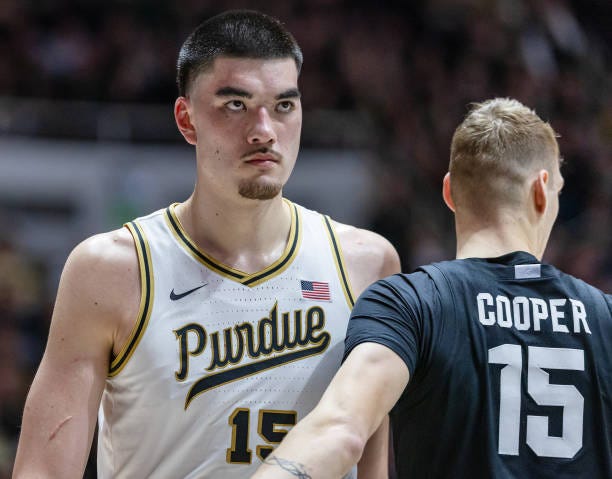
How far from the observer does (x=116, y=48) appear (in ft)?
37.0

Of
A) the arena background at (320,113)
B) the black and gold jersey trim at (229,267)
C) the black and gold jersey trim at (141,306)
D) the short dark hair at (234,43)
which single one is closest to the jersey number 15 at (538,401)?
the black and gold jersey trim at (229,267)

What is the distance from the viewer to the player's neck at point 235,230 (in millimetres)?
3344

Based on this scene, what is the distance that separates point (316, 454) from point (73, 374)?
103cm

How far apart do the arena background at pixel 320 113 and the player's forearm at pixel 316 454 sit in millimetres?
6686

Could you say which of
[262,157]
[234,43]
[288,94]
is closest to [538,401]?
[262,157]

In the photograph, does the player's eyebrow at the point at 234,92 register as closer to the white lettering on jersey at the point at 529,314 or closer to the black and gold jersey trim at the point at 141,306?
the black and gold jersey trim at the point at 141,306

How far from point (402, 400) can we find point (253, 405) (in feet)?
1.81

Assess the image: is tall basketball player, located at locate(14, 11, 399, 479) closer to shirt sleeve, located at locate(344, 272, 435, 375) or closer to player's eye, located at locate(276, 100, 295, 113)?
player's eye, located at locate(276, 100, 295, 113)

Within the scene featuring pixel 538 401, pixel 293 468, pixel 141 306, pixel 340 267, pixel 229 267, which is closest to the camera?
pixel 293 468

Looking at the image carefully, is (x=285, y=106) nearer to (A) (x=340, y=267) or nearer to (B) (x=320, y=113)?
(A) (x=340, y=267)

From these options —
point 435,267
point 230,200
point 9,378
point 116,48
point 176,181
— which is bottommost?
point 9,378

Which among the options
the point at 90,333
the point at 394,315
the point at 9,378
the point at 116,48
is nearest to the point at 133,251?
the point at 90,333

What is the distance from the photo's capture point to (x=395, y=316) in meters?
2.68

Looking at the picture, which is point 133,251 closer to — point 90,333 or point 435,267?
point 90,333
